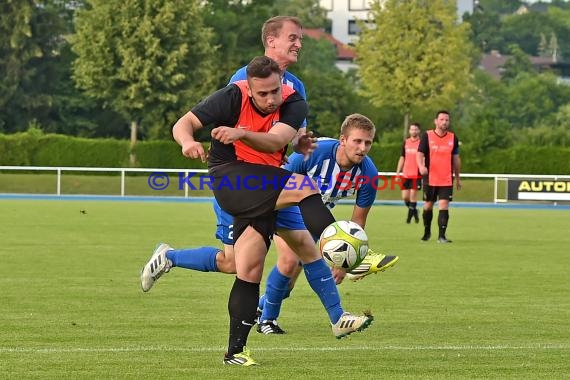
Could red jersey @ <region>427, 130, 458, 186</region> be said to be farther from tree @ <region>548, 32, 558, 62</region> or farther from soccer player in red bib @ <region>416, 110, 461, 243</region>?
tree @ <region>548, 32, 558, 62</region>

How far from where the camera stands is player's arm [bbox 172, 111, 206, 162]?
24.9ft

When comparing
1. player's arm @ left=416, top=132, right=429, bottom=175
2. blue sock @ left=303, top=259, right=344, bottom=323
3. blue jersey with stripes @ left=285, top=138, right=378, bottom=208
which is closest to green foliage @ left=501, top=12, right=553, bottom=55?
player's arm @ left=416, top=132, right=429, bottom=175

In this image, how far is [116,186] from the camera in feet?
146

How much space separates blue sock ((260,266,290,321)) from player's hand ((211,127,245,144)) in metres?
2.20

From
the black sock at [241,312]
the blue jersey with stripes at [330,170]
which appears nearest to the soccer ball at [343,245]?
the black sock at [241,312]

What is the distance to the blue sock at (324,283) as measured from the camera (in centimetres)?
846

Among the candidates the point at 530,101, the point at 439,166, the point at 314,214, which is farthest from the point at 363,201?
the point at 530,101

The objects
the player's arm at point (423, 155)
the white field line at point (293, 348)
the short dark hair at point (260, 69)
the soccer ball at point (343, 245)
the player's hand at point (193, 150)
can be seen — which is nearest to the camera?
the player's hand at point (193, 150)

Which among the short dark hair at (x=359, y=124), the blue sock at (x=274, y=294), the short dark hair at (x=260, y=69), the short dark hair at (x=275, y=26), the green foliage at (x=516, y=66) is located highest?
the green foliage at (x=516, y=66)

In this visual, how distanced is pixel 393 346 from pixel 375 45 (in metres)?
52.3

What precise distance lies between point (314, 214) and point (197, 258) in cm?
216

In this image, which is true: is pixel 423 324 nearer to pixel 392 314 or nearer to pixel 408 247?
pixel 392 314

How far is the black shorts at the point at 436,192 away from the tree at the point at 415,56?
3624 cm

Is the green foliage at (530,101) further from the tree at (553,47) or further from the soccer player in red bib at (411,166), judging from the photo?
the soccer player in red bib at (411,166)
